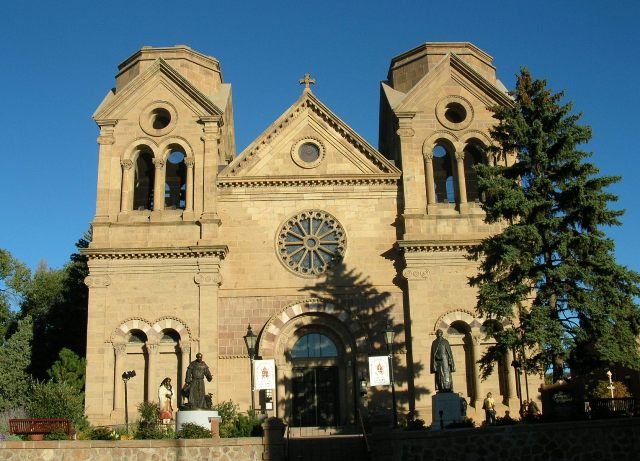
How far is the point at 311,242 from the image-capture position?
1302 inches

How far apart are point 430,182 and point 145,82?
44.8 ft

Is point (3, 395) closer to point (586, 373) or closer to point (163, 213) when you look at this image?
point (163, 213)

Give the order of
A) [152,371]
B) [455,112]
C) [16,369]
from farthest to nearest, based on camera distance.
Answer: [16,369] → [455,112] → [152,371]

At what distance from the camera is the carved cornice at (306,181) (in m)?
33.4

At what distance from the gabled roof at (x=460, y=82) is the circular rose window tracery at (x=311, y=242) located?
6148 millimetres

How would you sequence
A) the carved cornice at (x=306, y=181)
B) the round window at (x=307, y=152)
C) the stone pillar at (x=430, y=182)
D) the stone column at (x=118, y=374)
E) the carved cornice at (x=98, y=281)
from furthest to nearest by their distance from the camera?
the round window at (x=307, y=152)
the carved cornice at (x=306, y=181)
the stone pillar at (x=430, y=182)
the carved cornice at (x=98, y=281)
the stone column at (x=118, y=374)

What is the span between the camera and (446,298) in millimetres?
31422

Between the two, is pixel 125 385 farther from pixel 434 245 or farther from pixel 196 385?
pixel 434 245

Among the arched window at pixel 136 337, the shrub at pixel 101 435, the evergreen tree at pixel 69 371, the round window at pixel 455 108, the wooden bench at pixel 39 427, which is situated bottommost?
the shrub at pixel 101 435

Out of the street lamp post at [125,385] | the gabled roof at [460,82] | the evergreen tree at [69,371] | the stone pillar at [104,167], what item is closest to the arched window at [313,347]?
the street lamp post at [125,385]

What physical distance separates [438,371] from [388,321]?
666 cm

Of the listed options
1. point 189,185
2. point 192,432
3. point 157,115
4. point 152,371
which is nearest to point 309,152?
point 189,185

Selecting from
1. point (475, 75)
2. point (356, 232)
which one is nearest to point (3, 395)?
point (356, 232)

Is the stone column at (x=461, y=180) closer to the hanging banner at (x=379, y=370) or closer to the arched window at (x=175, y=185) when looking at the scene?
the hanging banner at (x=379, y=370)
